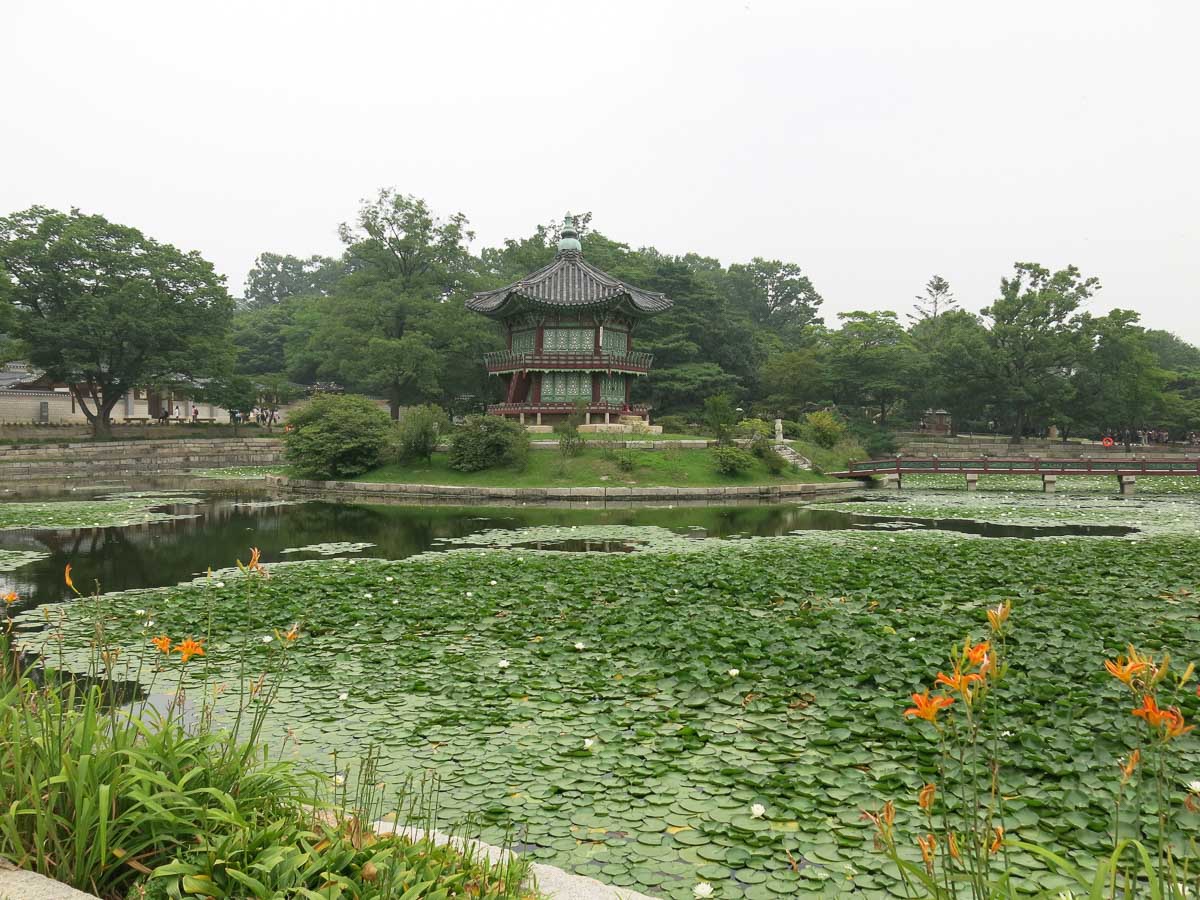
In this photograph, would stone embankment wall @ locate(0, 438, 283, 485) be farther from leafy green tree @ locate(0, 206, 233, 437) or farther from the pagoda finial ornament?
the pagoda finial ornament

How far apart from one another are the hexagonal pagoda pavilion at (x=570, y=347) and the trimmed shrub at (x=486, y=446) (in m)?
6.65

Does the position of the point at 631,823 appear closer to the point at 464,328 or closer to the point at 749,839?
the point at 749,839

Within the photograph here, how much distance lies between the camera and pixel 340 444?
92.6 feet

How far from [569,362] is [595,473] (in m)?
9.68

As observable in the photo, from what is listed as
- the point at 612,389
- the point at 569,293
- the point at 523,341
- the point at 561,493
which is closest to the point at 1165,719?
the point at 561,493

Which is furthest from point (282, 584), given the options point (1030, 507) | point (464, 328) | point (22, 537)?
point (464, 328)

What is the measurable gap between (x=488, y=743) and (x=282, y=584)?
238 inches

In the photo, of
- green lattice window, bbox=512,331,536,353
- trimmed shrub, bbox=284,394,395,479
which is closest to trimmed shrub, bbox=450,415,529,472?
trimmed shrub, bbox=284,394,395,479

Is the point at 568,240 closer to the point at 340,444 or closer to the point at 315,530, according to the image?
the point at 340,444

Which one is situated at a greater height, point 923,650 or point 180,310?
point 180,310

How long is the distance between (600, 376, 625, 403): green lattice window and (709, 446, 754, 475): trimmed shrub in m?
9.84

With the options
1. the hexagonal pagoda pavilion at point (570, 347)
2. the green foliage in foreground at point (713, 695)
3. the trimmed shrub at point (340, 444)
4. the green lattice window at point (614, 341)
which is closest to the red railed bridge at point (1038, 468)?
the hexagonal pagoda pavilion at point (570, 347)

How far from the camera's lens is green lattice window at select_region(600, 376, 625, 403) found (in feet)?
121

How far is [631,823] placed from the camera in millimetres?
4035
